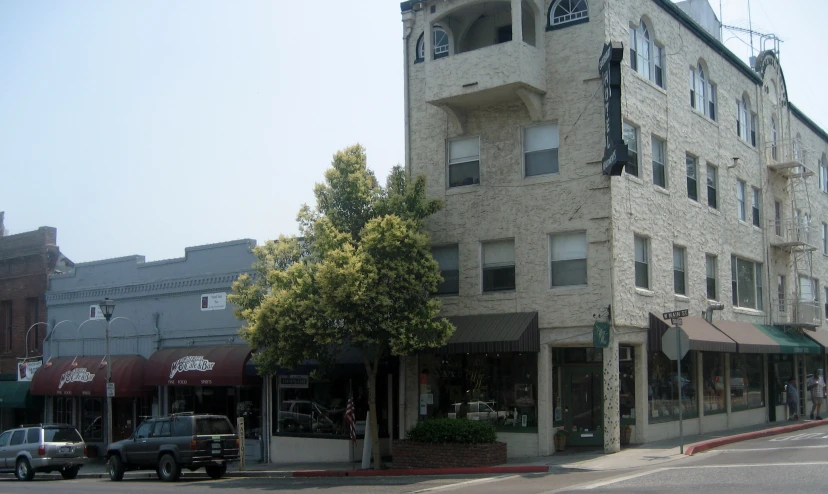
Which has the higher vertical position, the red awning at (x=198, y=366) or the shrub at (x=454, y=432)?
the red awning at (x=198, y=366)

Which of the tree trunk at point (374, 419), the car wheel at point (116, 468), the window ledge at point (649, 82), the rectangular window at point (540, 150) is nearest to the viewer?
the tree trunk at point (374, 419)

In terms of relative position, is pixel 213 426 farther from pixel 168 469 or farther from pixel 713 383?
pixel 713 383

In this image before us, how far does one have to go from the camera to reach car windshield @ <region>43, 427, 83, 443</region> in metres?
27.4

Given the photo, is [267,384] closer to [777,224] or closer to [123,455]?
[123,455]

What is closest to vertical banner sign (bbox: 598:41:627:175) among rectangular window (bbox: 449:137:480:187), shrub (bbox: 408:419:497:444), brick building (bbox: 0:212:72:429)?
rectangular window (bbox: 449:137:480:187)

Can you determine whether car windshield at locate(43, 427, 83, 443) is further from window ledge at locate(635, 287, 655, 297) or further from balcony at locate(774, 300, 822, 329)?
balcony at locate(774, 300, 822, 329)

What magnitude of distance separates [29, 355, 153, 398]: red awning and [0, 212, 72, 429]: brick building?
80.0 inches

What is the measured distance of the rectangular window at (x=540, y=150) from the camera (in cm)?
2350

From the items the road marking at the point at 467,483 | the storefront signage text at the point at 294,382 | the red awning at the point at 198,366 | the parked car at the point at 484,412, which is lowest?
the road marking at the point at 467,483

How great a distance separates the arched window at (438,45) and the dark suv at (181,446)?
1189cm

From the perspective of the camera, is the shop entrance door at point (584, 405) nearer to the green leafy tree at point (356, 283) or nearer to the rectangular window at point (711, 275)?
the green leafy tree at point (356, 283)

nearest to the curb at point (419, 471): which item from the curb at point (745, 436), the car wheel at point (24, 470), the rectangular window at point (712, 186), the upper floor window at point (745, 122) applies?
the curb at point (745, 436)

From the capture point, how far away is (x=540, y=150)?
2370 cm

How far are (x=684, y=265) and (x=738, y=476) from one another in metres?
10.8
